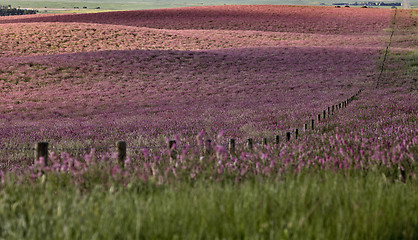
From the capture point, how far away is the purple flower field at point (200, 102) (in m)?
6.64

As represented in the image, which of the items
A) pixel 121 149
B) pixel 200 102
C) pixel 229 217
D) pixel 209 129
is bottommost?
pixel 200 102

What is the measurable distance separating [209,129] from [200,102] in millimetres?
9503

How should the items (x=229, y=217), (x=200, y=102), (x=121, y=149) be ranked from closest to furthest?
1. (x=229, y=217)
2. (x=121, y=149)
3. (x=200, y=102)

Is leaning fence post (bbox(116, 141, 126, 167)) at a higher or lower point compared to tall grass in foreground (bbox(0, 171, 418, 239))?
lower

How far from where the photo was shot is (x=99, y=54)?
34.1 metres

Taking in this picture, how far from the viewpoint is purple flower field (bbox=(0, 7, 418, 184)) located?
664cm

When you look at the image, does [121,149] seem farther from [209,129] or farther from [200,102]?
[200,102]

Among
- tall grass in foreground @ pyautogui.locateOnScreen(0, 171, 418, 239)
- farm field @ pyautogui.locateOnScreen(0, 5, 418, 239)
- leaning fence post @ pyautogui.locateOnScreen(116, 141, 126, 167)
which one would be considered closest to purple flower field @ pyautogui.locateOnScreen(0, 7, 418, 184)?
farm field @ pyautogui.locateOnScreen(0, 5, 418, 239)

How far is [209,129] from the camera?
45.0 feet

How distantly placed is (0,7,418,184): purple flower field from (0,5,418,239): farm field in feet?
0.28

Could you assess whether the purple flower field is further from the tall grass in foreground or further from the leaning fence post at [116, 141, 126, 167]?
the tall grass in foreground

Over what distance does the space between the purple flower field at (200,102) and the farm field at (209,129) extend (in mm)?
84

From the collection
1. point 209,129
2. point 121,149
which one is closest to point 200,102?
point 209,129

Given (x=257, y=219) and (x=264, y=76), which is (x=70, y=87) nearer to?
(x=264, y=76)
